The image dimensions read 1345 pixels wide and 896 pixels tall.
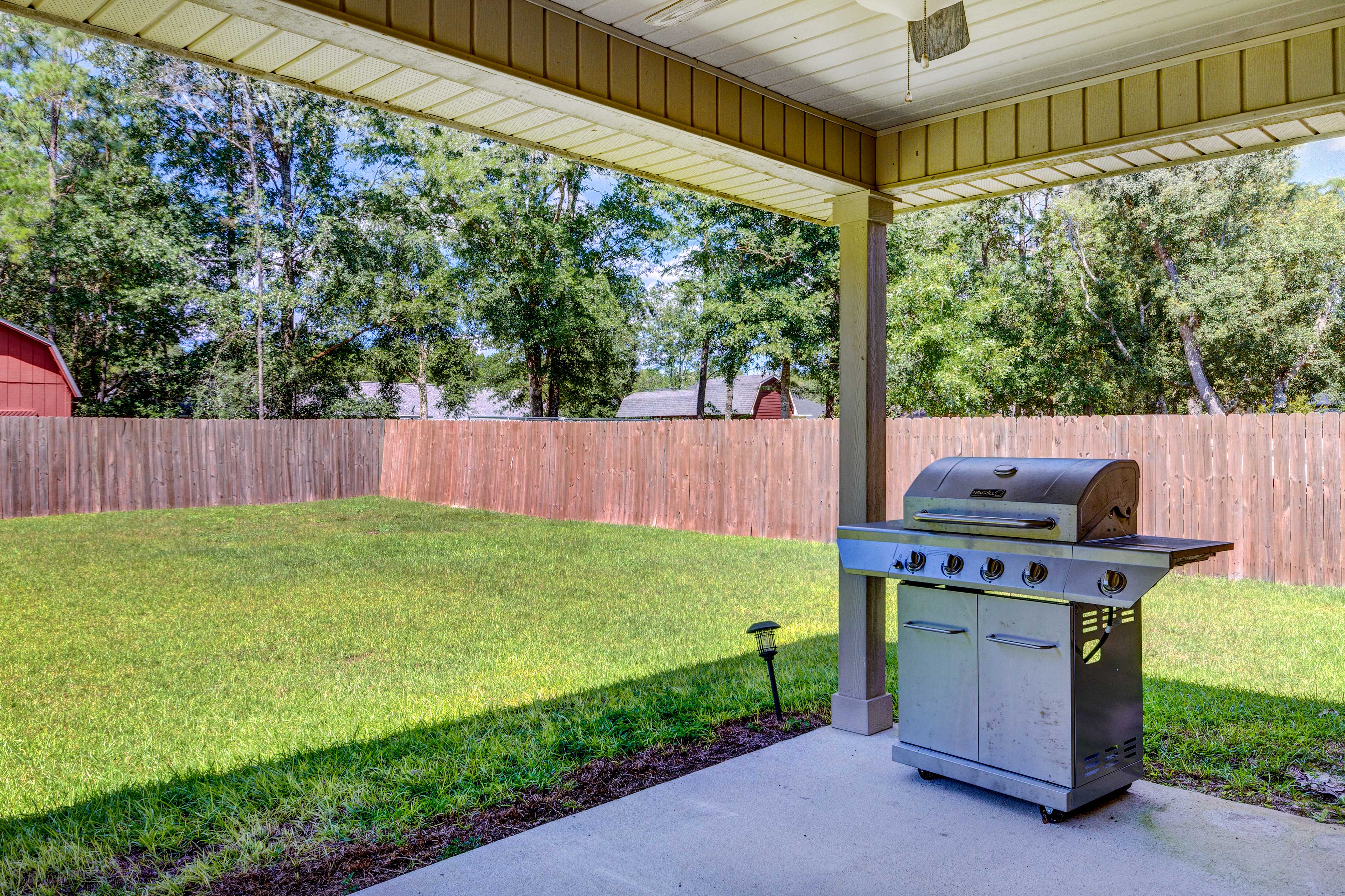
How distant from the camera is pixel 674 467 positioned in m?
11.9

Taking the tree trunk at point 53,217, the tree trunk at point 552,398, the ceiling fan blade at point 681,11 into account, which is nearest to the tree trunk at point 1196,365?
the tree trunk at point 552,398

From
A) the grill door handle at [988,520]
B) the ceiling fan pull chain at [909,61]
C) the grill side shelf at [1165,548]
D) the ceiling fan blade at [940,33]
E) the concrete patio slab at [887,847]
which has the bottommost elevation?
the concrete patio slab at [887,847]

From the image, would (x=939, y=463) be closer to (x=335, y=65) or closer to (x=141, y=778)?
(x=335, y=65)

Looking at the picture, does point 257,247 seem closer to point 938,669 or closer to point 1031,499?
point 938,669

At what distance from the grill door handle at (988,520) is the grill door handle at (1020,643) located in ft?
1.21

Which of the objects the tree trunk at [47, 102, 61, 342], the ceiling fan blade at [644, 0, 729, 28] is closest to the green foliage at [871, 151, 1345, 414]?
the ceiling fan blade at [644, 0, 729, 28]

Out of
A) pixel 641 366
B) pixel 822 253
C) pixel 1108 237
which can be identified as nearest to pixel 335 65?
pixel 822 253

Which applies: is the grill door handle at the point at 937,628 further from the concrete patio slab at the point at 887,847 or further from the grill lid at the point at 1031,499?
the concrete patio slab at the point at 887,847

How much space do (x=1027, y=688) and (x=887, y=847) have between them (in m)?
0.67

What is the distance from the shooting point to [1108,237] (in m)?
20.2

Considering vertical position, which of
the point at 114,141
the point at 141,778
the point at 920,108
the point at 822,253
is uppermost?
the point at 114,141

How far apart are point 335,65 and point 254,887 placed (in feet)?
7.90

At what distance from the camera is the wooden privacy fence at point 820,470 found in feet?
24.0

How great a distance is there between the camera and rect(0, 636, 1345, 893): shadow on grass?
9.07 ft
